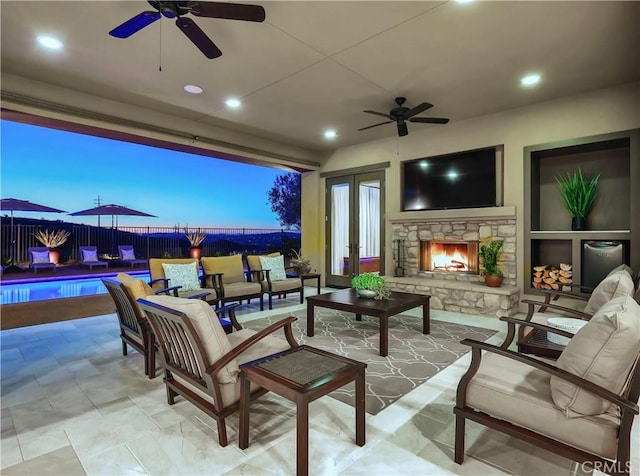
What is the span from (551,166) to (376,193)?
309 cm

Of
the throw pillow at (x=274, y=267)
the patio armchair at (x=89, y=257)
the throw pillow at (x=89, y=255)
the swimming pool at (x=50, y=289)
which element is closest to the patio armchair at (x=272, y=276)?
the throw pillow at (x=274, y=267)

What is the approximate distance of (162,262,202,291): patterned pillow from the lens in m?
4.99

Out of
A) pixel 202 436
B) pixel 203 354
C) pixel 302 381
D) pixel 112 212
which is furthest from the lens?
pixel 112 212

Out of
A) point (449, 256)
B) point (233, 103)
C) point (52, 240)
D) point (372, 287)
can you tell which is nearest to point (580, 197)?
point (449, 256)

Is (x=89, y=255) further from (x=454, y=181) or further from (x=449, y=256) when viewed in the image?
(x=454, y=181)

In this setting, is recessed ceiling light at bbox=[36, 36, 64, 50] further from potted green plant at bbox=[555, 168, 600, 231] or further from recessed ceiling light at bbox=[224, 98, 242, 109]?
potted green plant at bbox=[555, 168, 600, 231]

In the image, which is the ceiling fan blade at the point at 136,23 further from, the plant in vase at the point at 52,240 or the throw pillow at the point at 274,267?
the plant in vase at the point at 52,240

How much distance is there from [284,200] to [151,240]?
477 centimetres

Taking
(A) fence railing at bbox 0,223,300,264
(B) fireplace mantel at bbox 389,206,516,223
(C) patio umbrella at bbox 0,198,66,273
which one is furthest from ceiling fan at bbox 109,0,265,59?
(C) patio umbrella at bbox 0,198,66,273

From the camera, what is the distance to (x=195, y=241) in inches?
444

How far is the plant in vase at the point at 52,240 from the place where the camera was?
9.34 metres

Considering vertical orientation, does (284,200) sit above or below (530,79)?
below

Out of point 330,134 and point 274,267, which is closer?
point 274,267

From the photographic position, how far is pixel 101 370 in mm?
3129
